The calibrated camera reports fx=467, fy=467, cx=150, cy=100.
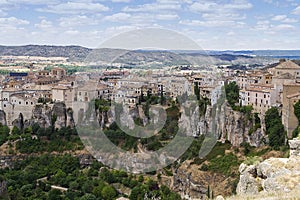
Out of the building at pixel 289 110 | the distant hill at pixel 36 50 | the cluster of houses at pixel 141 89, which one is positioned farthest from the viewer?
the distant hill at pixel 36 50

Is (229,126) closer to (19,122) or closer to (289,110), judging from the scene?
(289,110)

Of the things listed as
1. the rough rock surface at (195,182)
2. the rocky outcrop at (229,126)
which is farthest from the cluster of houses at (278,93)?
the rough rock surface at (195,182)

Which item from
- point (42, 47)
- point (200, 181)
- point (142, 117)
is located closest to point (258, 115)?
point (200, 181)

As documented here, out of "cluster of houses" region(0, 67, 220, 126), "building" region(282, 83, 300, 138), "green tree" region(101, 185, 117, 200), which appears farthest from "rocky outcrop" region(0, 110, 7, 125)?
"building" region(282, 83, 300, 138)

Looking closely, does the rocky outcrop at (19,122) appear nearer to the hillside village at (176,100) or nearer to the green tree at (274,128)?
the hillside village at (176,100)

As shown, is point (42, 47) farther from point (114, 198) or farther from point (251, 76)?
point (114, 198)

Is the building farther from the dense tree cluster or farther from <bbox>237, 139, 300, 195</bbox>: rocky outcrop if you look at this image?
<bbox>237, 139, 300, 195</bbox>: rocky outcrop

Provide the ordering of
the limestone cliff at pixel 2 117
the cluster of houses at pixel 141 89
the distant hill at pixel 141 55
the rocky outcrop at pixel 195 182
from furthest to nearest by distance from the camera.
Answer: the limestone cliff at pixel 2 117
the cluster of houses at pixel 141 89
the distant hill at pixel 141 55
the rocky outcrop at pixel 195 182

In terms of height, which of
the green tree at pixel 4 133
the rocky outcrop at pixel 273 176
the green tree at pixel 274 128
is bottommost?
the green tree at pixel 4 133
